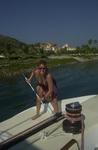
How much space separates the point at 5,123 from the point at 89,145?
2.17 meters

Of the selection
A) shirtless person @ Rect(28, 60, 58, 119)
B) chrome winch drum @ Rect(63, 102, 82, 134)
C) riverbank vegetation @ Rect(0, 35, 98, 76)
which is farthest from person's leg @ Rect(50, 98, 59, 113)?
riverbank vegetation @ Rect(0, 35, 98, 76)

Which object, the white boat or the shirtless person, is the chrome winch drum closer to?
the white boat

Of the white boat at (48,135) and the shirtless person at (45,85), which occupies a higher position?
the shirtless person at (45,85)

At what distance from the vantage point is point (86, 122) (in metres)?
5.28

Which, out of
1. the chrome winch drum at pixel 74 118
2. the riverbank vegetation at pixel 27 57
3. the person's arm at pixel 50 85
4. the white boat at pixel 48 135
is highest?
the person's arm at pixel 50 85

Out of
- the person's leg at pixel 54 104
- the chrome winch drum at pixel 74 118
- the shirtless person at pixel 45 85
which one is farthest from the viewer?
the person's leg at pixel 54 104

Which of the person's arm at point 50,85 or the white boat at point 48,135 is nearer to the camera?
the white boat at point 48,135

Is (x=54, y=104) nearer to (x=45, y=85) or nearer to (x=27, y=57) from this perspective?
(x=45, y=85)

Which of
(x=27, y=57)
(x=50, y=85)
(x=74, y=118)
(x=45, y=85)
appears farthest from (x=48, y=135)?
(x=27, y=57)

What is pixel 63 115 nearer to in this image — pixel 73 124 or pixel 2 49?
pixel 73 124

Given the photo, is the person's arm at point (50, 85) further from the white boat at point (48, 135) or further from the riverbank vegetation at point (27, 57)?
the riverbank vegetation at point (27, 57)

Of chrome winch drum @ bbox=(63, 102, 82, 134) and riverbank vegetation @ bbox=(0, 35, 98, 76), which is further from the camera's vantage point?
riverbank vegetation @ bbox=(0, 35, 98, 76)

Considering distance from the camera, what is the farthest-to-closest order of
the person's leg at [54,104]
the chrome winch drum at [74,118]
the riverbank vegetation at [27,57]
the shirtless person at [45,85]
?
the riverbank vegetation at [27,57]
the person's leg at [54,104]
the shirtless person at [45,85]
the chrome winch drum at [74,118]

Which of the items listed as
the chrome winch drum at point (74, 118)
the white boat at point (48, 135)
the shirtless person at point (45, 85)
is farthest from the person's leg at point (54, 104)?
the chrome winch drum at point (74, 118)
